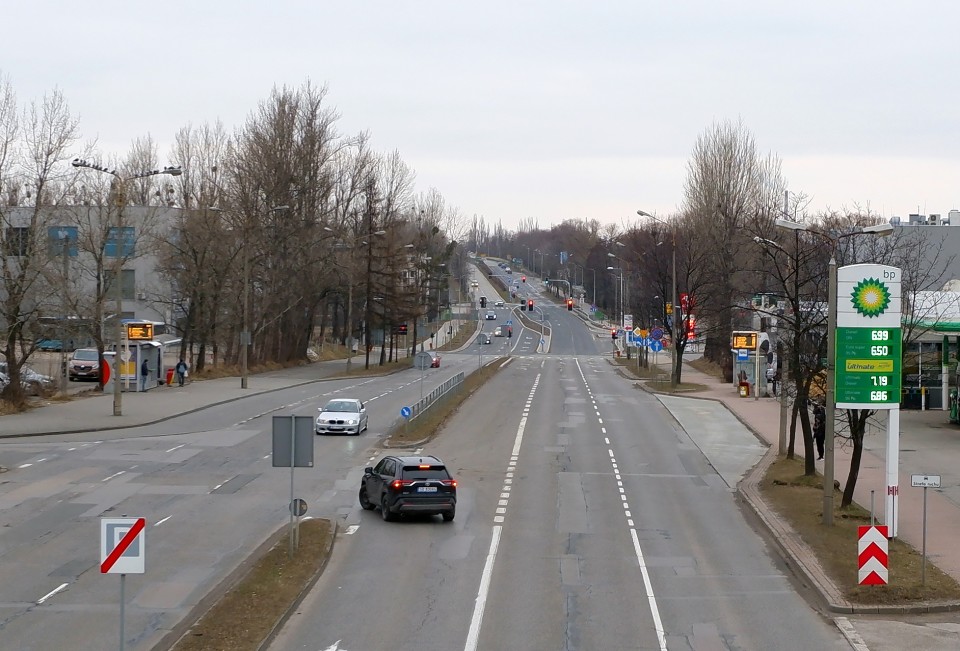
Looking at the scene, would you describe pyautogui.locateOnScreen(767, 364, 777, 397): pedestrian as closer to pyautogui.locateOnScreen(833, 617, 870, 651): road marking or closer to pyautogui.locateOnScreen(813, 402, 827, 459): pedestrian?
pyautogui.locateOnScreen(813, 402, 827, 459): pedestrian

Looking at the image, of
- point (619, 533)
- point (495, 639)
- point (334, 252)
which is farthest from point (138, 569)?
point (334, 252)

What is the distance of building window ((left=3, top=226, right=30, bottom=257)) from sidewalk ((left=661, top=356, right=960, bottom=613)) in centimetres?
3035

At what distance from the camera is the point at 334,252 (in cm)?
7675

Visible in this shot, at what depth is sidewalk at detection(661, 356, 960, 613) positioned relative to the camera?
19.5 meters

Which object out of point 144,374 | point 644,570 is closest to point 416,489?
point 644,570

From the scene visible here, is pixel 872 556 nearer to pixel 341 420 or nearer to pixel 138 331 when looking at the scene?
pixel 341 420

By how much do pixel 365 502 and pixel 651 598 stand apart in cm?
967

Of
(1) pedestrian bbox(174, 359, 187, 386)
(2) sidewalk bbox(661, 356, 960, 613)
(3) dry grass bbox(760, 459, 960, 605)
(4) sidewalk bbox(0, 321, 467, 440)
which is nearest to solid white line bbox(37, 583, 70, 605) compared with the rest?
(2) sidewalk bbox(661, 356, 960, 613)

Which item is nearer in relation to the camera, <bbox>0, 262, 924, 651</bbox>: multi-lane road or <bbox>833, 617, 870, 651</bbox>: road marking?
<bbox>833, 617, 870, 651</bbox>: road marking

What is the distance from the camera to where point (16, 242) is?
1794 inches

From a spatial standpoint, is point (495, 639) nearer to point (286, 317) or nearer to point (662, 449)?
point (662, 449)

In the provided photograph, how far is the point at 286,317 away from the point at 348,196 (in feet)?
43.2

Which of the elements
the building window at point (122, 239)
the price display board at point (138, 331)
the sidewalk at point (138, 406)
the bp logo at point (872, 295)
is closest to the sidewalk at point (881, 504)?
the bp logo at point (872, 295)

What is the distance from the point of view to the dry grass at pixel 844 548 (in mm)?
17312
